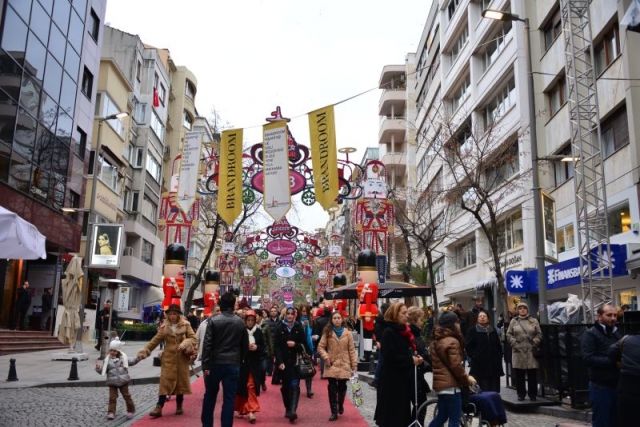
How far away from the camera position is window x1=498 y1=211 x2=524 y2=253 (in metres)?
29.4

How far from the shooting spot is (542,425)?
33.2 ft

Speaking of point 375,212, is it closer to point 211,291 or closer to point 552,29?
point 211,291

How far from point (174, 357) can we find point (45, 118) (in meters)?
18.2

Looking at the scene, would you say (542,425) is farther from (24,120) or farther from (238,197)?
(24,120)

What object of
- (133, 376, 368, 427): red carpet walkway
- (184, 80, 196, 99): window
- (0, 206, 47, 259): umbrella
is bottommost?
(133, 376, 368, 427): red carpet walkway

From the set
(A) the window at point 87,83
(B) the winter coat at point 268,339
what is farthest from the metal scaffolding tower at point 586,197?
(A) the window at point 87,83

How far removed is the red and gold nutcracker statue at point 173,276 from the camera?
57.5ft

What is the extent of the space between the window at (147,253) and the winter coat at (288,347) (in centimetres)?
3506

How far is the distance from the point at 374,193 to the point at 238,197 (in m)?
5.97

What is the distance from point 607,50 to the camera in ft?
69.6

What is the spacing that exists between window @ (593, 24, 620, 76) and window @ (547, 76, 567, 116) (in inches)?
106

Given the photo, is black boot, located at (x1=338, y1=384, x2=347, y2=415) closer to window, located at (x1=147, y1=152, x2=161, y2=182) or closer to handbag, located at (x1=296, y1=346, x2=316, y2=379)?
handbag, located at (x1=296, y1=346, x2=316, y2=379)

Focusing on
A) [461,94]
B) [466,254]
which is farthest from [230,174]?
[461,94]

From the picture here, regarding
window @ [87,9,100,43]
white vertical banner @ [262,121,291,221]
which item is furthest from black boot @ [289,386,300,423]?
window @ [87,9,100,43]
